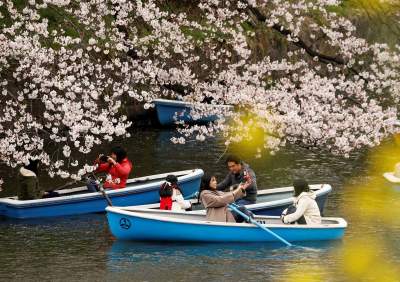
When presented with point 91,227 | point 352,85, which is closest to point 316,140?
point 352,85

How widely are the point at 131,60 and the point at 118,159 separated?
3.56m

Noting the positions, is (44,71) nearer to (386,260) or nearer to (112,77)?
(112,77)

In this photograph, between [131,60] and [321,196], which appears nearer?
[321,196]

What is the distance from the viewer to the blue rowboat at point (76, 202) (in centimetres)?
2309

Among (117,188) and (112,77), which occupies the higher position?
(112,77)

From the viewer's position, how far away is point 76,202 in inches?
923

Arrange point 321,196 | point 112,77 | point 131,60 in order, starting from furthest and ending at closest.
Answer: point 112,77, point 131,60, point 321,196

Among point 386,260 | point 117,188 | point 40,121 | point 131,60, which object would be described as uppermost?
point 131,60

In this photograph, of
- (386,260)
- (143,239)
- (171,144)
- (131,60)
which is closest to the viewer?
(386,260)

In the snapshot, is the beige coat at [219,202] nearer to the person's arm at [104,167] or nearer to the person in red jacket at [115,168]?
Answer: the person in red jacket at [115,168]

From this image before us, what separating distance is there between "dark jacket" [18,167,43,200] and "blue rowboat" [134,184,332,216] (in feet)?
10.2

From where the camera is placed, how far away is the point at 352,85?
28906 millimetres

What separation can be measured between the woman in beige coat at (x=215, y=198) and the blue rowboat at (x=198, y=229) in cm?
27

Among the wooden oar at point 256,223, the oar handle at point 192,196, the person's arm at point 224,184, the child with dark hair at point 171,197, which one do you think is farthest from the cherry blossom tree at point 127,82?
the wooden oar at point 256,223
